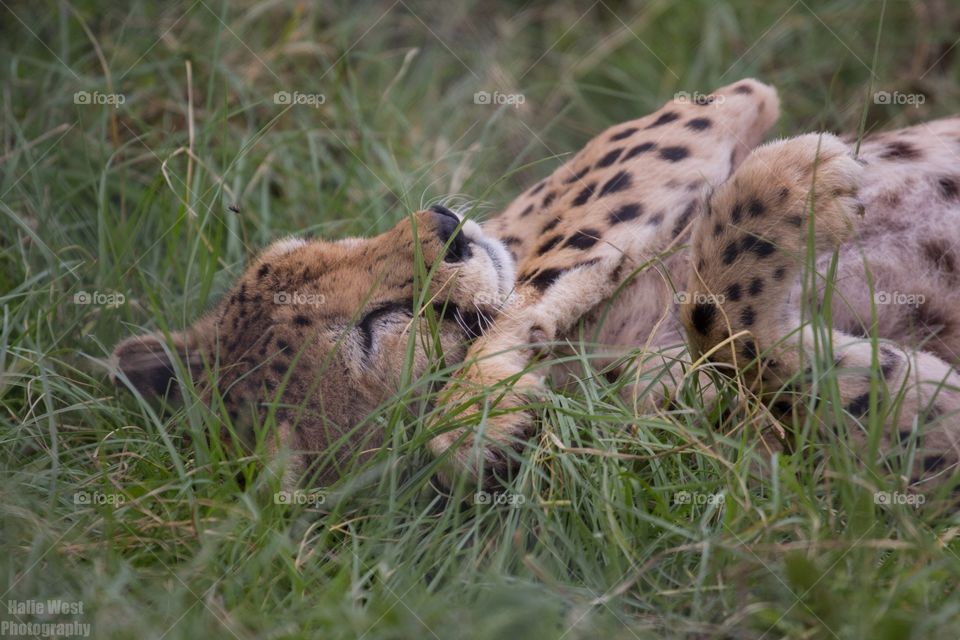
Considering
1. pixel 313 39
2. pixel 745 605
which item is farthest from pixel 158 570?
pixel 313 39

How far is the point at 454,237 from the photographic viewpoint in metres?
3.10

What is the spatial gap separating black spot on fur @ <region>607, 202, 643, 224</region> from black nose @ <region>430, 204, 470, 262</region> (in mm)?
585

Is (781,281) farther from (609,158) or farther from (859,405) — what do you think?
(609,158)

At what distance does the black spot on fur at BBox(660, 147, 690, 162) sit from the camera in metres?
3.61

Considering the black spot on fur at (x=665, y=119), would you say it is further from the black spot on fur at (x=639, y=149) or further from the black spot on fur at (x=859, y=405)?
the black spot on fur at (x=859, y=405)

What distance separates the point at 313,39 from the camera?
5.46m

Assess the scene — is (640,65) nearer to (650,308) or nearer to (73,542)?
(650,308)

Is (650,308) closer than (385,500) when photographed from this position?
No

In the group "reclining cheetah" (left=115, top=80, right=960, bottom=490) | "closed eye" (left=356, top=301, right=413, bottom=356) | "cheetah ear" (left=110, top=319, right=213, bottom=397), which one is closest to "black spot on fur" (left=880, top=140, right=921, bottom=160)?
"reclining cheetah" (left=115, top=80, right=960, bottom=490)

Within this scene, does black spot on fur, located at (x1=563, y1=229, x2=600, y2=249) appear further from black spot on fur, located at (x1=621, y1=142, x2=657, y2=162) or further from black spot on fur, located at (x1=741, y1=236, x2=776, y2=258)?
black spot on fur, located at (x1=741, y1=236, x2=776, y2=258)

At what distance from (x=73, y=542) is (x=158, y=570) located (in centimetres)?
24

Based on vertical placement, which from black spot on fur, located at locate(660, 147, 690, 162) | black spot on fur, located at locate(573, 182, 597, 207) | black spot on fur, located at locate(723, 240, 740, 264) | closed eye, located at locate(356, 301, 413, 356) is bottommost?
closed eye, located at locate(356, 301, 413, 356)

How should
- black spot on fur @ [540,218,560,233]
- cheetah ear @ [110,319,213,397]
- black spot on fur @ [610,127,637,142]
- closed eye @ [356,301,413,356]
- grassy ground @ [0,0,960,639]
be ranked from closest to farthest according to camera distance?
grassy ground @ [0,0,960,639], closed eye @ [356,301,413,356], cheetah ear @ [110,319,213,397], black spot on fur @ [540,218,560,233], black spot on fur @ [610,127,637,142]

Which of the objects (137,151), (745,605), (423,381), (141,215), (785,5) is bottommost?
(745,605)
